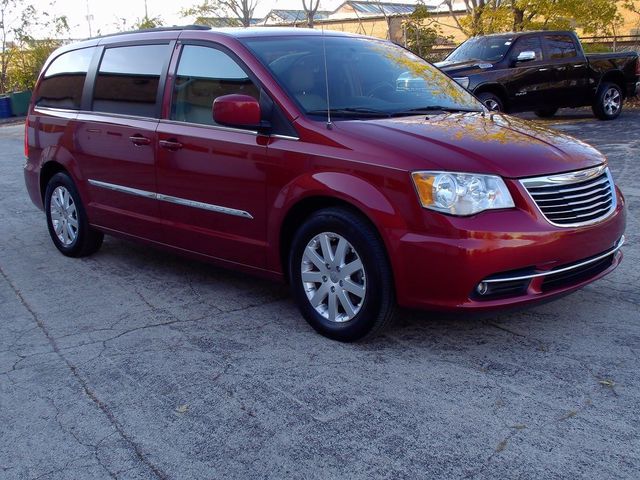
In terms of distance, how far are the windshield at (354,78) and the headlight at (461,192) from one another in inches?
36.6

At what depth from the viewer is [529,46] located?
570 inches

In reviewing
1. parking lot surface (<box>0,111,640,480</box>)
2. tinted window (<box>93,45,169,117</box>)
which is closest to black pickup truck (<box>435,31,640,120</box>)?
tinted window (<box>93,45,169,117</box>)

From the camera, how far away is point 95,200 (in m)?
6.29

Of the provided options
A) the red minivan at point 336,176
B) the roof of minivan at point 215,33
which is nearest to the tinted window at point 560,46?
the red minivan at point 336,176

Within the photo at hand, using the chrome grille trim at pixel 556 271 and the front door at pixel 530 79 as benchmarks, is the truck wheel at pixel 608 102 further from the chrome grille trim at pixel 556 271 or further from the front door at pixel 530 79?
the chrome grille trim at pixel 556 271

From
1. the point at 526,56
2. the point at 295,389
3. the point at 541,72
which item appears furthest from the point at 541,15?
the point at 295,389

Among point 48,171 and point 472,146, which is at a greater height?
point 472,146

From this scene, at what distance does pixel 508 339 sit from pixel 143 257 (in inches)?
140

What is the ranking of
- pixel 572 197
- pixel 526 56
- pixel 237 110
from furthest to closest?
pixel 526 56
pixel 237 110
pixel 572 197

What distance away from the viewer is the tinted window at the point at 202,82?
5074 millimetres

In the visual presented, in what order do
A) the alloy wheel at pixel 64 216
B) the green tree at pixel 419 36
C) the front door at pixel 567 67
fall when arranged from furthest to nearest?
the green tree at pixel 419 36, the front door at pixel 567 67, the alloy wheel at pixel 64 216

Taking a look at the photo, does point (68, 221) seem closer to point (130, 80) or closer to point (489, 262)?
point (130, 80)

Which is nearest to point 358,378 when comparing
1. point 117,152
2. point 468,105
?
point 468,105

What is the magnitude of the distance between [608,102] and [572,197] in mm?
12264
